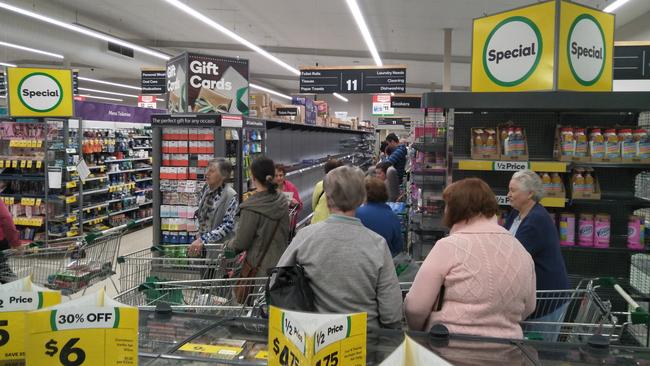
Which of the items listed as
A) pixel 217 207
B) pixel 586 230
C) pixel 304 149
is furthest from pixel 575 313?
pixel 304 149

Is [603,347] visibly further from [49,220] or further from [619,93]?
[49,220]

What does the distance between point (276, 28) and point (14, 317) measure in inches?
544

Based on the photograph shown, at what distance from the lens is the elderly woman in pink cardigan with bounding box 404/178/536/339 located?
2.21 meters

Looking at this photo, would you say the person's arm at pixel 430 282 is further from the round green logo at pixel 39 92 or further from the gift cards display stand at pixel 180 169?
the round green logo at pixel 39 92

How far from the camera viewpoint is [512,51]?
14.0 feet

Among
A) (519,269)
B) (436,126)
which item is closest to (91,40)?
(436,126)

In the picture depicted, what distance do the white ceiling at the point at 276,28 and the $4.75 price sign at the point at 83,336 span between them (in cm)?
1054

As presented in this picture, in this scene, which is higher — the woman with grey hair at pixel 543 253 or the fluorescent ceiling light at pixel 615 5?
the fluorescent ceiling light at pixel 615 5

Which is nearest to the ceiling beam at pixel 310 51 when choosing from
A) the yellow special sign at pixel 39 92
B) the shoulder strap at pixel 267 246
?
the yellow special sign at pixel 39 92

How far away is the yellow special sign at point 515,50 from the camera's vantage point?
162 inches

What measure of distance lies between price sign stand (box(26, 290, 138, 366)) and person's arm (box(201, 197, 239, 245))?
10.2 ft

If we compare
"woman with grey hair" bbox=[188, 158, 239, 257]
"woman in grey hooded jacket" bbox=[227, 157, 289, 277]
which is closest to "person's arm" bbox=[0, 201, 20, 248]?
"woman with grey hair" bbox=[188, 158, 239, 257]

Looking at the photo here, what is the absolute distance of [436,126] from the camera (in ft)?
16.4

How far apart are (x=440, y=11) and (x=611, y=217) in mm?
8106
